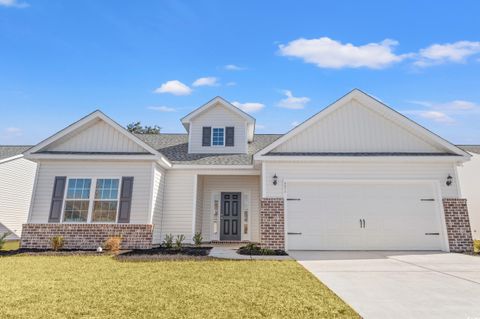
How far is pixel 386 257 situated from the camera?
821 centimetres

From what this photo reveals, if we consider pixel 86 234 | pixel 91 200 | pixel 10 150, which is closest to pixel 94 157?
pixel 91 200

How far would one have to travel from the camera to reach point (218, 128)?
1438 cm

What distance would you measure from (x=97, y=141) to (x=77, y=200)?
8.30ft

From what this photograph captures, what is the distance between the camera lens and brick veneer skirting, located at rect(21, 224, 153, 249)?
10.1 meters

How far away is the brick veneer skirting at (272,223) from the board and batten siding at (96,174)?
443cm

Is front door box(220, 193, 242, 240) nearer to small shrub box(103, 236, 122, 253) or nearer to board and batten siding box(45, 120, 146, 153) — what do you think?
board and batten siding box(45, 120, 146, 153)

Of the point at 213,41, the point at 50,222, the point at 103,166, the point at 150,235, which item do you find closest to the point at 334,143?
the point at 213,41

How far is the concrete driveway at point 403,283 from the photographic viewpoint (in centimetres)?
370

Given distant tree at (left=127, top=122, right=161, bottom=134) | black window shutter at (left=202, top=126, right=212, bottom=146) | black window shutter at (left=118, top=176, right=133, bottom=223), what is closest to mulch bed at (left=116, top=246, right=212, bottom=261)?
black window shutter at (left=118, top=176, right=133, bottom=223)

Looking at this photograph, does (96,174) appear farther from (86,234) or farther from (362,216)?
(362,216)

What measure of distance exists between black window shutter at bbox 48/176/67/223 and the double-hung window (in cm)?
17

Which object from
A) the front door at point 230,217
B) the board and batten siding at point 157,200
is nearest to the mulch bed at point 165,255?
the board and batten siding at point 157,200

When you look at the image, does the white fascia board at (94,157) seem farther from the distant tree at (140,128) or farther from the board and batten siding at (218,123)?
the distant tree at (140,128)

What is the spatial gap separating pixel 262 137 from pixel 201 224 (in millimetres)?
7167
